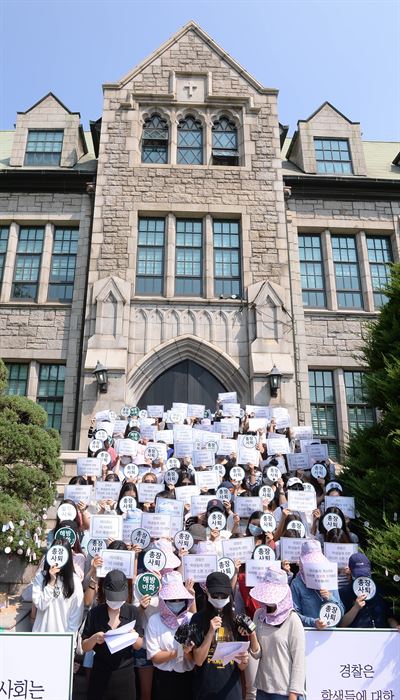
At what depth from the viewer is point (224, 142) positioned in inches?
638

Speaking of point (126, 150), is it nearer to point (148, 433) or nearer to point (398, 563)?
point (148, 433)

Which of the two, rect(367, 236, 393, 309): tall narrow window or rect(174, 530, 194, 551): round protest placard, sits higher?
rect(367, 236, 393, 309): tall narrow window

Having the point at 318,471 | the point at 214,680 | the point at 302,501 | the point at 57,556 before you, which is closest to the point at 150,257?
the point at 318,471

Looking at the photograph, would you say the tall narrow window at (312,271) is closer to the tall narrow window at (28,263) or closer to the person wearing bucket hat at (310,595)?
the tall narrow window at (28,263)

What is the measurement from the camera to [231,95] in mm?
16312

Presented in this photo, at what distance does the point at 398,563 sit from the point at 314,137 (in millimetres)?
15093

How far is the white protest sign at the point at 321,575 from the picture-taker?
455 centimetres

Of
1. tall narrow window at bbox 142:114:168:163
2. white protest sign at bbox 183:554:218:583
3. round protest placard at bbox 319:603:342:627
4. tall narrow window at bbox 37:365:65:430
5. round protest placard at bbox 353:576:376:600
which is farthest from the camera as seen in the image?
tall narrow window at bbox 142:114:168:163

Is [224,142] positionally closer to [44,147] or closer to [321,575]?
[44,147]

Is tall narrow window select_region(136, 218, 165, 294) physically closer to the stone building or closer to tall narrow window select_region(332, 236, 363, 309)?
the stone building

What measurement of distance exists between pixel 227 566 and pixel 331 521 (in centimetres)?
160

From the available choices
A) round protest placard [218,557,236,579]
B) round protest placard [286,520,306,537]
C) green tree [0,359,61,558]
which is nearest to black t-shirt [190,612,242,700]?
round protest placard [218,557,236,579]

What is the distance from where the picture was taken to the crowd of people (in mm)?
3791

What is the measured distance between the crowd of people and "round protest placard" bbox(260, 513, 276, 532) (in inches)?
0.5
